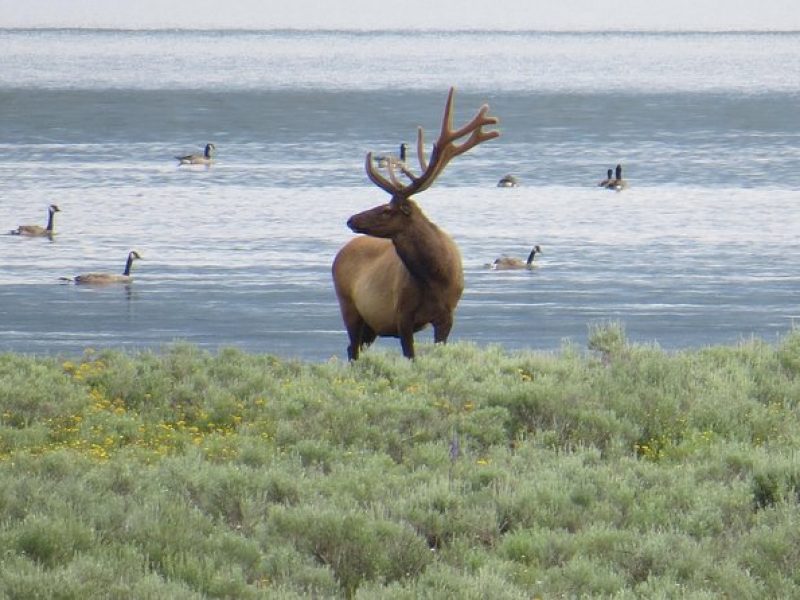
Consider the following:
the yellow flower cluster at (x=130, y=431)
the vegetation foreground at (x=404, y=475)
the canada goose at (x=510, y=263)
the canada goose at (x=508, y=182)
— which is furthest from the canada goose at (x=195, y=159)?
the yellow flower cluster at (x=130, y=431)

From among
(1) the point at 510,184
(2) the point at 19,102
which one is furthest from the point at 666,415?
(2) the point at 19,102

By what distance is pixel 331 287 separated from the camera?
2678 centimetres

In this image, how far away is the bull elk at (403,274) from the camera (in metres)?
15.3

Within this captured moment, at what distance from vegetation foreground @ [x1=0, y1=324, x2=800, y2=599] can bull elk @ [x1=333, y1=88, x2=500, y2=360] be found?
74cm

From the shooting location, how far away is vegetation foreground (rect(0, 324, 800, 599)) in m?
8.84

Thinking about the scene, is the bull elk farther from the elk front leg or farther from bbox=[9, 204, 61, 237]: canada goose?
bbox=[9, 204, 61, 237]: canada goose

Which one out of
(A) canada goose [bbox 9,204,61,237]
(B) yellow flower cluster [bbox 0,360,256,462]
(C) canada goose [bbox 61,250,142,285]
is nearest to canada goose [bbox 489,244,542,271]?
(C) canada goose [bbox 61,250,142,285]

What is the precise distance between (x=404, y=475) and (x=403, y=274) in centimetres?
487

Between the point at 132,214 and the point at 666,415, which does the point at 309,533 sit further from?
the point at 132,214

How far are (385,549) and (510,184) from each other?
39.0 meters

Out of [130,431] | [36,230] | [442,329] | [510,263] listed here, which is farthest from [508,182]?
[130,431]

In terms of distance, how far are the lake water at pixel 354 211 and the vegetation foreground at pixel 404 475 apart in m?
2.45

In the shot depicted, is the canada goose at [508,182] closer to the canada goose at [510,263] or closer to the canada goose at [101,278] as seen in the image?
the canada goose at [510,263]

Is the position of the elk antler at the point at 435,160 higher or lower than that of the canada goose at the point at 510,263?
higher
